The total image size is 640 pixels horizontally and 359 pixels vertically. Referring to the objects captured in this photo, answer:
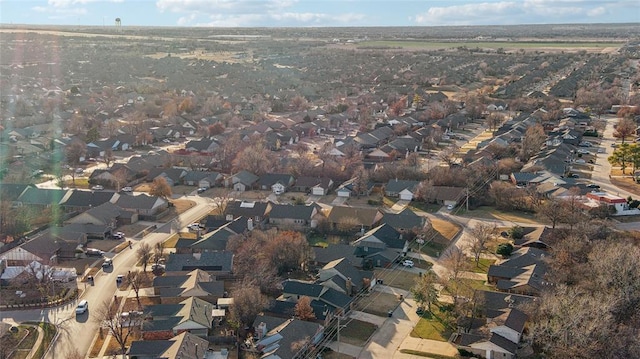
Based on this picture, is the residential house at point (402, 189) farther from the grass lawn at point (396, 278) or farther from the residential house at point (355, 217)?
the grass lawn at point (396, 278)

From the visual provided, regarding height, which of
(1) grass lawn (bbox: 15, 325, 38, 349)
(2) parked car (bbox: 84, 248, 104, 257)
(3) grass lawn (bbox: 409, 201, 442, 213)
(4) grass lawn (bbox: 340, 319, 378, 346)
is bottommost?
(4) grass lawn (bbox: 340, 319, 378, 346)

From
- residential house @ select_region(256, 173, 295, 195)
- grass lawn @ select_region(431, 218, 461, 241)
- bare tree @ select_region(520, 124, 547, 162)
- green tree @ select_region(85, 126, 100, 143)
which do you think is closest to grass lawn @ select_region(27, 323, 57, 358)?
grass lawn @ select_region(431, 218, 461, 241)

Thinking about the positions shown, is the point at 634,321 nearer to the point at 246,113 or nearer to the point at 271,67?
the point at 246,113

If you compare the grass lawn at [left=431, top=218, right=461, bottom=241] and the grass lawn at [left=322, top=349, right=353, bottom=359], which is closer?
the grass lawn at [left=322, top=349, right=353, bottom=359]

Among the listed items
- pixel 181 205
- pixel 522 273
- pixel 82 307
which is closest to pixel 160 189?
pixel 181 205

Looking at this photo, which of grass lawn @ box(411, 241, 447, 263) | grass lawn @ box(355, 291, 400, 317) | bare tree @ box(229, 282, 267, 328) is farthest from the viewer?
grass lawn @ box(411, 241, 447, 263)

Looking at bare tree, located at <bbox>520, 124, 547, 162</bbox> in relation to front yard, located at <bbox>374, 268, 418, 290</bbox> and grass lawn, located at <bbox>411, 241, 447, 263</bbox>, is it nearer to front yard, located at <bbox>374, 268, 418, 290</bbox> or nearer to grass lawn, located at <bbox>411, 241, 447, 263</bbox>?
grass lawn, located at <bbox>411, 241, 447, 263</bbox>

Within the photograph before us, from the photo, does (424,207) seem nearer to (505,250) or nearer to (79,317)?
(505,250)

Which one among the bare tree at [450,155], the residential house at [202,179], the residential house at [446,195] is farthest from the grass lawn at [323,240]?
the bare tree at [450,155]
